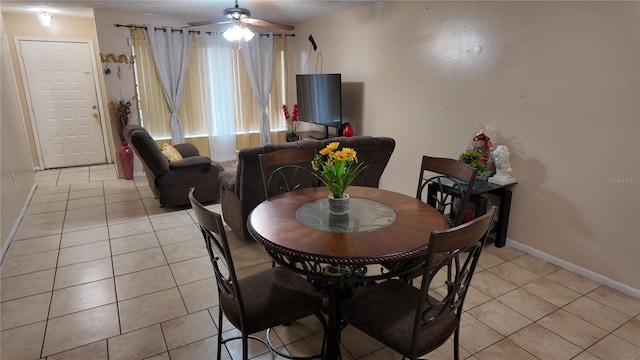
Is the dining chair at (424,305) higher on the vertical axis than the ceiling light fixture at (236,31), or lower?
lower

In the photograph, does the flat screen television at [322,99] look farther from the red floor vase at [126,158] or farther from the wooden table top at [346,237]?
the wooden table top at [346,237]

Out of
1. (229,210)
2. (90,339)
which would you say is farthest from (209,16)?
(90,339)

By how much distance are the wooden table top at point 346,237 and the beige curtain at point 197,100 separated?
4.49 m

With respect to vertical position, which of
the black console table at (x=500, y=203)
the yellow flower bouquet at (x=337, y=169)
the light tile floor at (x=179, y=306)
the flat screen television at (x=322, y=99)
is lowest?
the light tile floor at (x=179, y=306)

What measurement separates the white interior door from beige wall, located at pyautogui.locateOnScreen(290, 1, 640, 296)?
17.0 feet

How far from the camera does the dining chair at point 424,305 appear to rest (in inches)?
51.5

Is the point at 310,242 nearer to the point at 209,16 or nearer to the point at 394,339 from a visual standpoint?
the point at 394,339

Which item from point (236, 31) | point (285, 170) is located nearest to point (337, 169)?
point (285, 170)

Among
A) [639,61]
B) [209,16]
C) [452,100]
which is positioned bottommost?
[452,100]

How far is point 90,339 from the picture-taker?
6.83 feet

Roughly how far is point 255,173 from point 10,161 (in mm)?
2927

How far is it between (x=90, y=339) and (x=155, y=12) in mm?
4716

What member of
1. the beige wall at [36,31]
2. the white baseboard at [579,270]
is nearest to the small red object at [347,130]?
the white baseboard at [579,270]

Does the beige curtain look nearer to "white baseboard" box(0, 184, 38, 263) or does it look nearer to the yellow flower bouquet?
"white baseboard" box(0, 184, 38, 263)
